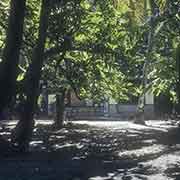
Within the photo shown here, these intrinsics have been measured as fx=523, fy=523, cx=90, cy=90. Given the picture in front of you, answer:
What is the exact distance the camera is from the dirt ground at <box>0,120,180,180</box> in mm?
12109

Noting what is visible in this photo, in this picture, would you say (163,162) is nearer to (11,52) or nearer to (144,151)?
(144,151)

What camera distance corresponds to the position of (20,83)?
18656 millimetres

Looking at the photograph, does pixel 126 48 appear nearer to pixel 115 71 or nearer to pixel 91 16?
pixel 115 71

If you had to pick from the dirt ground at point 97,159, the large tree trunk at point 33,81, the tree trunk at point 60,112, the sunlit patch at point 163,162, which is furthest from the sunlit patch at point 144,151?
the tree trunk at point 60,112

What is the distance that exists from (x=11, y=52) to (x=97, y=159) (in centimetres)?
401

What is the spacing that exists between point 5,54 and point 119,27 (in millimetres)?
8356

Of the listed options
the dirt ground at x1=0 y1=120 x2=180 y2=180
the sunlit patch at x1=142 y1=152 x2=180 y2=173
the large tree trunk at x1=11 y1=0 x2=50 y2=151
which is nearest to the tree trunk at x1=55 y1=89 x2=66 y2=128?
the dirt ground at x1=0 y1=120 x2=180 y2=180

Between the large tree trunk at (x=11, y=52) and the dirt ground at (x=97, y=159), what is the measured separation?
200 cm

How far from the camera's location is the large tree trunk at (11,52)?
1515 cm

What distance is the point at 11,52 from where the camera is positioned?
1520 cm

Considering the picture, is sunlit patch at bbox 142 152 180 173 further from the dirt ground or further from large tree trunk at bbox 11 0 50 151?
large tree trunk at bbox 11 0 50 151

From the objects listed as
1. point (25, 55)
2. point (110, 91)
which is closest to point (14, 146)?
point (25, 55)

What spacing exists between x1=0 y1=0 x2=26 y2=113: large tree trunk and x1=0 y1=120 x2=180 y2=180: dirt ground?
78.8 inches

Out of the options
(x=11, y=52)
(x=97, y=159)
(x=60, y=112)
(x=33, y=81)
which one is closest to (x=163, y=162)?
(x=97, y=159)
